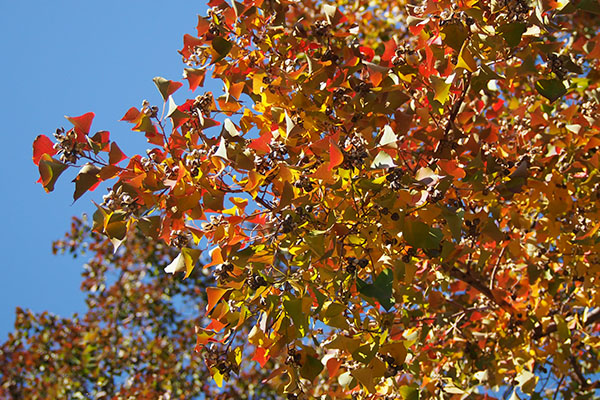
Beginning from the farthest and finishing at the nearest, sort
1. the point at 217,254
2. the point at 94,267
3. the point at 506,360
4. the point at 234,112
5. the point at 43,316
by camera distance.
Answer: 1. the point at 94,267
2. the point at 43,316
3. the point at 506,360
4. the point at 234,112
5. the point at 217,254

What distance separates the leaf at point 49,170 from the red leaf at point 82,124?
3.3 inches

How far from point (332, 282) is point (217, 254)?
0.99ft

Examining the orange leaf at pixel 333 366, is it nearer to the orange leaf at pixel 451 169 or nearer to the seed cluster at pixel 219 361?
the seed cluster at pixel 219 361

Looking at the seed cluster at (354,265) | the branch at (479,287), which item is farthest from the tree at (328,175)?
the branch at (479,287)

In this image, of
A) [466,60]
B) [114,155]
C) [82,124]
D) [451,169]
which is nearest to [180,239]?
[114,155]

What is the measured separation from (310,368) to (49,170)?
31.7 inches

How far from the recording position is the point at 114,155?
4.59ft

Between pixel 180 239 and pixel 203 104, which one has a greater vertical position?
pixel 203 104

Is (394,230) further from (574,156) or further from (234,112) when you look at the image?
(574,156)

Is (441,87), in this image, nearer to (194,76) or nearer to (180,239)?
(194,76)

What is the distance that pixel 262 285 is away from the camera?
1294mm

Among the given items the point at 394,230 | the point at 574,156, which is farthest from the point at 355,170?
the point at 574,156

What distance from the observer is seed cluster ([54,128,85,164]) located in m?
1.38

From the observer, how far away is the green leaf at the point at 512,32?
1.38 meters
